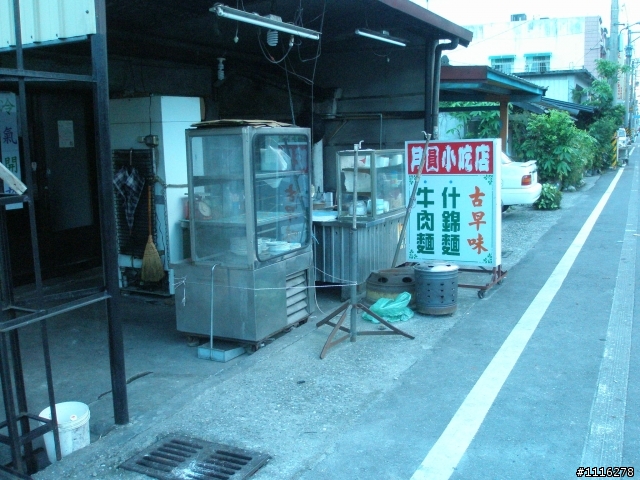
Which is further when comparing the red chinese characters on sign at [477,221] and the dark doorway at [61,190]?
the dark doorway at [61,190]

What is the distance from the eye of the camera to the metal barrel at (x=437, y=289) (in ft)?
22.7

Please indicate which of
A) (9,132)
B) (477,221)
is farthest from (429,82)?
(9,132)

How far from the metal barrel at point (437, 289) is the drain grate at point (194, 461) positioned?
3.37 metres

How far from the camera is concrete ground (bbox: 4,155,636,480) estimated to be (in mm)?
4105

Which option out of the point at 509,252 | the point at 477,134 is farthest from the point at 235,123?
the point at 477,134

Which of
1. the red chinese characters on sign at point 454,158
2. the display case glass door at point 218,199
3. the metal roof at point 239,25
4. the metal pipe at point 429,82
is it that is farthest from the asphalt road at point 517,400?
the metal roof at point 239,25

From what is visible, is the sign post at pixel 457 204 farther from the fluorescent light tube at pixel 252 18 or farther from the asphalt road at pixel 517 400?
the fluorescent light tube at pixel 252 18

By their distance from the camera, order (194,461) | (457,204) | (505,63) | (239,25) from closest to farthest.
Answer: (194,461) < (457,204) < (239,25) < (505,63)

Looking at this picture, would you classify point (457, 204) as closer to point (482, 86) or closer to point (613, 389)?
point (613, 389)

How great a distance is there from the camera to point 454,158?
774cm

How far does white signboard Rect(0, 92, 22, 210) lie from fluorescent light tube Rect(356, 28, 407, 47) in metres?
4.53

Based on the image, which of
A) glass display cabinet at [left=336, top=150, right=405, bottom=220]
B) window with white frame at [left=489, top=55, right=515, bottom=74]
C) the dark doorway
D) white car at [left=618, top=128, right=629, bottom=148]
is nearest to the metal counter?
glass display cabinet at [left=336, top=150, right=405, bottom=220]

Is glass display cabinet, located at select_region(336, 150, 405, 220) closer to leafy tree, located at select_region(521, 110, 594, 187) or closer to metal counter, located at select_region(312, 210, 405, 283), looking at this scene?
metal counter, located at select_region(312, 210, 405, 283)

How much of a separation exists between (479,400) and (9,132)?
22.3 feet
